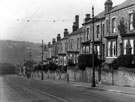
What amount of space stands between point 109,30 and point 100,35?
14.9ft

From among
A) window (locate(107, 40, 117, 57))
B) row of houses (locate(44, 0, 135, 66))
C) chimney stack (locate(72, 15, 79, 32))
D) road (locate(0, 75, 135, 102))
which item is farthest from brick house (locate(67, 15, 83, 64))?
road (locate(0, 75, 135, 102))

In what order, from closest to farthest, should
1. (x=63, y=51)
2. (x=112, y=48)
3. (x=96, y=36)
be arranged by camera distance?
(x=112, y=48), (x=96, y=36), (x=63, y=51)

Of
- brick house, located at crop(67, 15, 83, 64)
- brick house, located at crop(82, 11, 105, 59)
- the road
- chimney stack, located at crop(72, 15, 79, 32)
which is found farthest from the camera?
chimney stack, located at crop(72, 15, 79, 32)

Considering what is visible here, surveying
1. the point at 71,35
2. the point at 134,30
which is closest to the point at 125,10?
the point at 134,30

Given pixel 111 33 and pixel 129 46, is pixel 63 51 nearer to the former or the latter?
pixel 111 33

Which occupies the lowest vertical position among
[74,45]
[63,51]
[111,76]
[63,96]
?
[63,96]

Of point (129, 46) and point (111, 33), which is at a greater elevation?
point (111, 33)

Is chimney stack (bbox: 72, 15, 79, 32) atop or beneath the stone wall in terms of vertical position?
atop

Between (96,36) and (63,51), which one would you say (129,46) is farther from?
(63,51)

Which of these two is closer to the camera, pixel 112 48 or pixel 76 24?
pixel 112 48

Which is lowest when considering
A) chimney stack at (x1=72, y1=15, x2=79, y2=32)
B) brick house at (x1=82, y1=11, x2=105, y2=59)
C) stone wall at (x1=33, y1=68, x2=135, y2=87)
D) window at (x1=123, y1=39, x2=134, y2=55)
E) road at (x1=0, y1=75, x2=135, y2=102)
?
road at (x1=0, y1=75, x2=135, y2=102)

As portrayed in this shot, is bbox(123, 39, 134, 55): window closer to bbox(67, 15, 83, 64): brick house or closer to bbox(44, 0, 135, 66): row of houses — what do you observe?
bbox(44, 0, 135, 66): row of houses

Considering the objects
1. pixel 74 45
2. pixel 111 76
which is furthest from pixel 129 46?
pixel 74 45

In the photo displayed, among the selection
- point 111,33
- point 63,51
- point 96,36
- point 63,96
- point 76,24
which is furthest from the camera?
point 63,51
